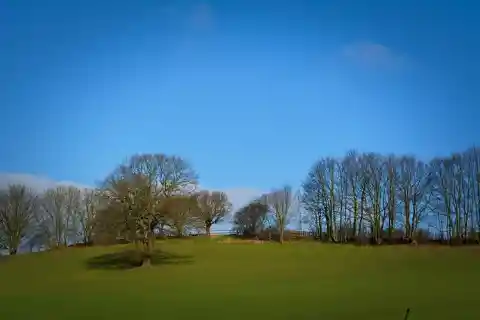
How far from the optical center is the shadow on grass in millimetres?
57562

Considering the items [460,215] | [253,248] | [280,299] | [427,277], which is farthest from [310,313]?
[460,215]

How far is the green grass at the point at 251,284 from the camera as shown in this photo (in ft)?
77.8

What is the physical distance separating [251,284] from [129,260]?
78.6ft

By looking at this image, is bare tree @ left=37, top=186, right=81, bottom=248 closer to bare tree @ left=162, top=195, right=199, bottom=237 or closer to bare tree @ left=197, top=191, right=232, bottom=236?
bare tree @ left=197, top=191, right=232, bottom=236

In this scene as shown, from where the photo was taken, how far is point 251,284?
40.2 meters

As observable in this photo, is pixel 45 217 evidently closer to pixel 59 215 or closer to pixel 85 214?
pixel 59 215

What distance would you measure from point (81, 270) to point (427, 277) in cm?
3721

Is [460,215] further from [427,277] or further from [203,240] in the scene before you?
[203,240]

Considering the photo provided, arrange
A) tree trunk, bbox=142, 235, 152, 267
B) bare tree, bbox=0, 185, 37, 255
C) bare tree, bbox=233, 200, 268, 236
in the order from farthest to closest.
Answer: bare tree, bbox=233, 200, 268, 236
bare tree, bbox=0, 185, 37, 255
tree trunk, bbox=142, 235, 152, 267

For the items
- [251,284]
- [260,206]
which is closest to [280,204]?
[260,206]

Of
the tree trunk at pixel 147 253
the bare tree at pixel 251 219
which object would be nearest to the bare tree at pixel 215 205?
the bare tree at pixel 251 219

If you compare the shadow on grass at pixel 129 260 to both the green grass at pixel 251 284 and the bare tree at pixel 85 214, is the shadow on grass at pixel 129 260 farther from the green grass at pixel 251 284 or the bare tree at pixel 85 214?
the bare tree at pixel 85 214

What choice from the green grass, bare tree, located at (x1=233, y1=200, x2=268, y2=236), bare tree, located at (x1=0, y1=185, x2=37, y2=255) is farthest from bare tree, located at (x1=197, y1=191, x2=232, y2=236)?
bare tree, located at (x1=0, y1=185, x2=37, y2=255)

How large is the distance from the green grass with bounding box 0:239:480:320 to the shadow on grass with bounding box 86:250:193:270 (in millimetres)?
558
